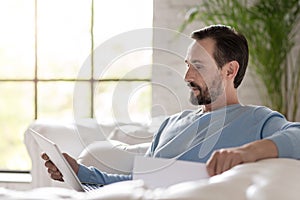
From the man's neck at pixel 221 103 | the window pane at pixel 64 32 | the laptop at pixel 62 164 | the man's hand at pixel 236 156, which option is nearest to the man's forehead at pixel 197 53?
the man's neck at pixel 221 103

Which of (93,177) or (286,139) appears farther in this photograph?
(93,177)

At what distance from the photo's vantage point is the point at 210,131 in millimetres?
2057

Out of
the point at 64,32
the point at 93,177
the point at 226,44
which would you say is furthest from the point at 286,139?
the point at 64,32

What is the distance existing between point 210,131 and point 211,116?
67 mm

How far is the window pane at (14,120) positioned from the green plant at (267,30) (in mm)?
1325

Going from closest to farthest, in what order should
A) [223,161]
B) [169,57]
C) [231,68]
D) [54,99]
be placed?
[223,161] < [231,68] < [169,57] < [54,99]

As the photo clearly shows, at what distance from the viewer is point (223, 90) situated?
2191 mm

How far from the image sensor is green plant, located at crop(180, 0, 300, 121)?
3.93 meters

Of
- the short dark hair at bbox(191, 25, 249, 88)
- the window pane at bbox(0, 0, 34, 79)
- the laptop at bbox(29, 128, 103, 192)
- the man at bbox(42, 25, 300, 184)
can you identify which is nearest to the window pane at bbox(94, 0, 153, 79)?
the window pane at bbox(0, 0, 34, 79)

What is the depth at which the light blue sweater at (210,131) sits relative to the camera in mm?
1908

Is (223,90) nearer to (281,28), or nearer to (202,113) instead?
(202,113)

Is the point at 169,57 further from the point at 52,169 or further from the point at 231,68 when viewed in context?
the point at 52,169

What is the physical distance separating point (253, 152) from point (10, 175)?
11.3 ft

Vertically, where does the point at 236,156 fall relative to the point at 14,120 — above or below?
above
